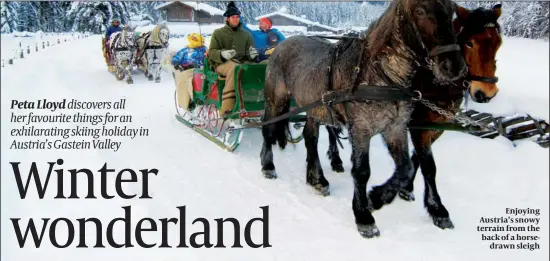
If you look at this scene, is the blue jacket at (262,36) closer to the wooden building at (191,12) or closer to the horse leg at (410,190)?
the wooden building at (191,12)

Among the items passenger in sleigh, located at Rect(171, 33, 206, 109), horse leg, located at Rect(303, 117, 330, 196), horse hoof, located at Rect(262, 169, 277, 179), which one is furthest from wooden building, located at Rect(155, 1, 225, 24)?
horse hoof, located at Rect(262, 169, 277, 179)

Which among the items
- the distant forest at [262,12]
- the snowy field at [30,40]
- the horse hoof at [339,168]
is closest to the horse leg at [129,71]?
the snowy field at [30,40]

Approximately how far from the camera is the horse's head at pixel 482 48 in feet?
11.3

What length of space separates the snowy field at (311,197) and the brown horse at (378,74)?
13.4 inches

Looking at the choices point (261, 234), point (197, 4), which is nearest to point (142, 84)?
point (197, 4)

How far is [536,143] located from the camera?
3.47 metres

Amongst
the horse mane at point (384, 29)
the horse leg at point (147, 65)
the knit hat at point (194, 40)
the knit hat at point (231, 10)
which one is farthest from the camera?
the horse leg at point (147, 65)

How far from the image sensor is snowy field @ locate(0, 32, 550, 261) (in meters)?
3.39

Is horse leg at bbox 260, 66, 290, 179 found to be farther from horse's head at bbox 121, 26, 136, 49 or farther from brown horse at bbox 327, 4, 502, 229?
horse's head at bbox 121, 26, 136, 49

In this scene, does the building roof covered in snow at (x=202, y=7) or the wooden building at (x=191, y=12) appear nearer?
the building roof covered in snow at (x=202, y=7)

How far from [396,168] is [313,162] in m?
1.16

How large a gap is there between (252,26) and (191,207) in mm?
3470

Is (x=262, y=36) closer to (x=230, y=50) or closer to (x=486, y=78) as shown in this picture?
(x=230, y=50)

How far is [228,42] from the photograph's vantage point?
5.96 meters
